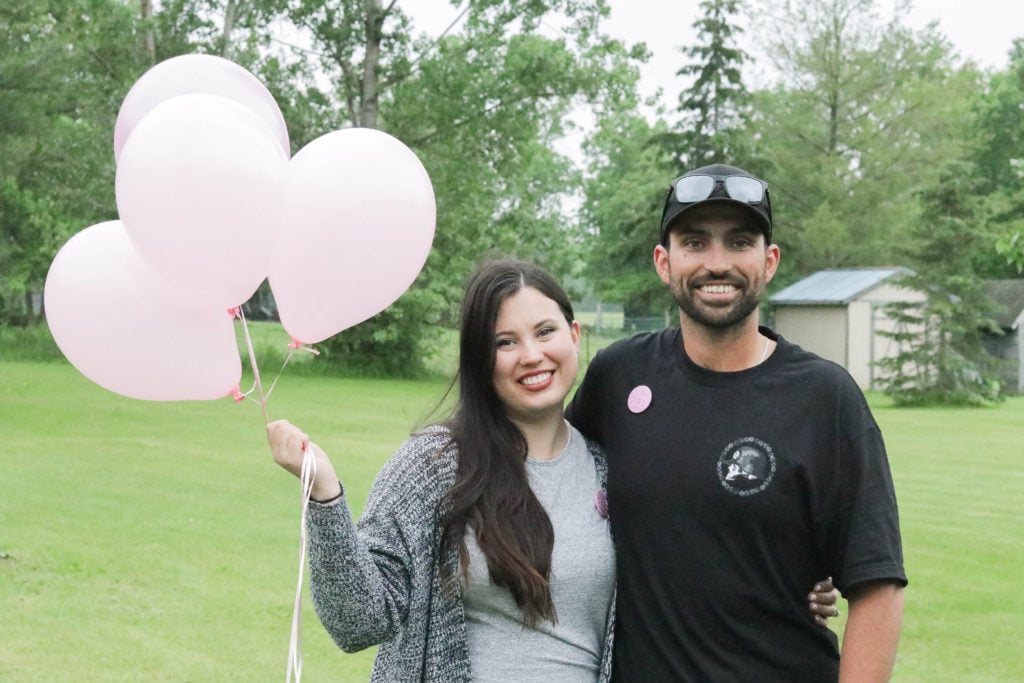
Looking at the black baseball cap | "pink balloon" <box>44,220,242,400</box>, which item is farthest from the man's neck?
"pink balloon" <box>44,220,242,400</box>

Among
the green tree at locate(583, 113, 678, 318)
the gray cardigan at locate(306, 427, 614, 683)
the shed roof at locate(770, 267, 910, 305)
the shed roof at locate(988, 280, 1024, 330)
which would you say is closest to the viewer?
the gray cardigan at locate(306, 427, 614, 683)

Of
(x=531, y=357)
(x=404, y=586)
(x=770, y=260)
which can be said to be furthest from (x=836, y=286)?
(x=404, y=586)

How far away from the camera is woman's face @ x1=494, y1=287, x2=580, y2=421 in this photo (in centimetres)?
270

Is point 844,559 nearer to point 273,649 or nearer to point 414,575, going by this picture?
point 414,575

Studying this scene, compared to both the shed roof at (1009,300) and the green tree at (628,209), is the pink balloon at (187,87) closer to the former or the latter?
the green tree at (628,209)

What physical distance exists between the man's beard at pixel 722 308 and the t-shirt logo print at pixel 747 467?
0.27m

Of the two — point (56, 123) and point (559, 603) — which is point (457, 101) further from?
point (559, 603)

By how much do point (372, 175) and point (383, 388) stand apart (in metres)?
21.5

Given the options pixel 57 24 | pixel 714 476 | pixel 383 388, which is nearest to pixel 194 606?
pixel 714 476

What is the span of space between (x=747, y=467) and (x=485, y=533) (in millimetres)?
570

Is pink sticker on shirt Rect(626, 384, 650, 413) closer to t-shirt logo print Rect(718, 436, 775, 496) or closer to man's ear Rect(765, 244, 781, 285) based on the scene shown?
t-shirt logo print Rect(718, 436, 775, 496)

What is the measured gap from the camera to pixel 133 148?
2.52 metres

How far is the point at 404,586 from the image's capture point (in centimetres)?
249

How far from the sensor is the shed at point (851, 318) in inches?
1284
